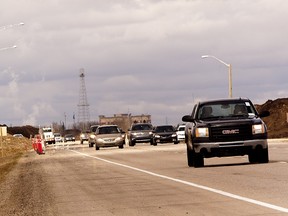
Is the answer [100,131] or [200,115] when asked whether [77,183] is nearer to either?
[200,115]

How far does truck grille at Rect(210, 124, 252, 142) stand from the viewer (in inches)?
1004

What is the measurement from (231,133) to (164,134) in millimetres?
43299

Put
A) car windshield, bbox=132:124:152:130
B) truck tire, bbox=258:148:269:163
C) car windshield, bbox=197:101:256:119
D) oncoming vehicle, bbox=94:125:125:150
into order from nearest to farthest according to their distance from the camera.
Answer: truck tire, bbox=258:148:269:163 → car windshield, bbox=197:101:256:119 → oncoming vehicle, bbox=94:125:125:150 → car windshield, bbox=132:124:152:130

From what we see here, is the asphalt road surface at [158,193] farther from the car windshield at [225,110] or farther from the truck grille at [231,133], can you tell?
the car windshield at [225,110]

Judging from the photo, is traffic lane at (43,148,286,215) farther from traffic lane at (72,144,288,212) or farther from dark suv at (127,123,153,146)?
dark suv at (127,123,153,146)

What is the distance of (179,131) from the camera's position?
2891 inches

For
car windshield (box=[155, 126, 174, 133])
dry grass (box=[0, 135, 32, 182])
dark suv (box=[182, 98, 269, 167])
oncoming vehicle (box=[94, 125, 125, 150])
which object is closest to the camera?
dark suv (box=[182, 98, 269, 167])

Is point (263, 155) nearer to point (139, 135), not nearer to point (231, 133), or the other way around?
point (231, 133)

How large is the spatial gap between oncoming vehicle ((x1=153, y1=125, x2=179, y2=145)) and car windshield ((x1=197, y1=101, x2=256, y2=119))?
1607 inches

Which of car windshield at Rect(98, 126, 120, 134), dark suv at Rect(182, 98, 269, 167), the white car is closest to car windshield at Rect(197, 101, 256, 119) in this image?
dark suv at Rect(182, 98, 269, 167)

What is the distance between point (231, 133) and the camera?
83.6ft

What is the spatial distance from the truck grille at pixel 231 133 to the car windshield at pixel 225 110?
3.03ft

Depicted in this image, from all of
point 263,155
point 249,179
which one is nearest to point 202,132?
point 263,155

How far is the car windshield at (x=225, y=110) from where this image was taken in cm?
2658
